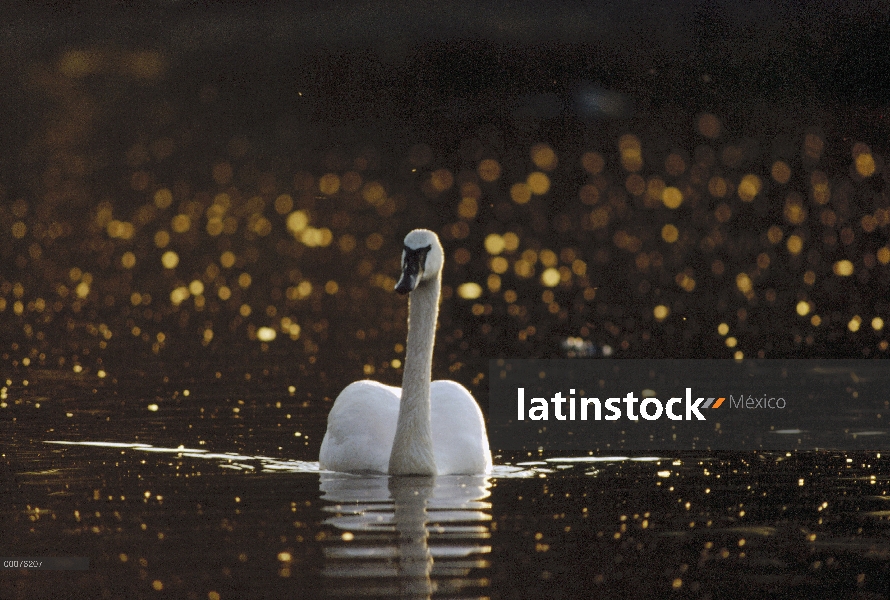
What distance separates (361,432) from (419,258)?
146 cm

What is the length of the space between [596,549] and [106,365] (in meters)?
14.9

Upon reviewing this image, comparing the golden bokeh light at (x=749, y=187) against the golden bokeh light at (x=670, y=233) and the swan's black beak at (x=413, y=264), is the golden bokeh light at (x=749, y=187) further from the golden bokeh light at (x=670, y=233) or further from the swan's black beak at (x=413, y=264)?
the swan's black beak at (x=413, y=264)

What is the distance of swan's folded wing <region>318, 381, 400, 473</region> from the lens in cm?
1321

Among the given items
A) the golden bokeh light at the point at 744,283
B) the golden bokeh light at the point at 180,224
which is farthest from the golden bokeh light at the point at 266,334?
the golden bokeh light at the point at 180,224

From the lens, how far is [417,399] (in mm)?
12867

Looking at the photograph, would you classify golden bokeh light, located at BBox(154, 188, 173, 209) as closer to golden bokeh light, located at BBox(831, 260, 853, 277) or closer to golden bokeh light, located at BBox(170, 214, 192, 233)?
golden bokeh light, located at BBox(170, 214, 192, 233)

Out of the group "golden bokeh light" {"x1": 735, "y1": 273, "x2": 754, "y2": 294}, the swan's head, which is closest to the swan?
the swan's head

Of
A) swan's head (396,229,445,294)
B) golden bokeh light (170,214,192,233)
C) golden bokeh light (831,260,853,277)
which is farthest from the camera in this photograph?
golden bokeh light (170,214,192,233)

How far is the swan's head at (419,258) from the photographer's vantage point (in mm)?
12812

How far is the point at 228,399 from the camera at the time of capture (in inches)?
749

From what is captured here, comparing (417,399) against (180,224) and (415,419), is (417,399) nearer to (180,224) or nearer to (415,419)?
(415,419)

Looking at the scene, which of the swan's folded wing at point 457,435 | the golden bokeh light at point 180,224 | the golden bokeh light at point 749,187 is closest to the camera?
the swan's folded wing at point 457,435

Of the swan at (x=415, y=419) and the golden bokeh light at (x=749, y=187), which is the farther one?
the golden bokeh light at (x=749, y=187)

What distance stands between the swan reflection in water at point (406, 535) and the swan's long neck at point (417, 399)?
0.42ft
